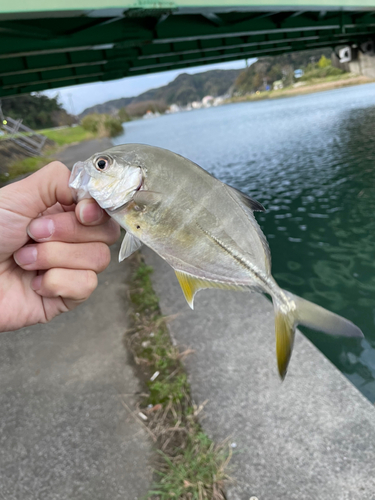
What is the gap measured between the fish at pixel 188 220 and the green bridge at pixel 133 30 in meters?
6.17

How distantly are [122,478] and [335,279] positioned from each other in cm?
482

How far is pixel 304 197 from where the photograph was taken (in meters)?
10.2

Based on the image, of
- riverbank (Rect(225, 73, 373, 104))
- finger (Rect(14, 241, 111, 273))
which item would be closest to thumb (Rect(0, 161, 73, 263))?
finger (Rect(14, 241, 111, 273))

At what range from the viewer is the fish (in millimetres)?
1482

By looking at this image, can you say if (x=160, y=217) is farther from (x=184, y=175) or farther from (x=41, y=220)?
(x=41, y=220)

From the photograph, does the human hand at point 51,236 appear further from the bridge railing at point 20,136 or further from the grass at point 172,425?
the bridge railing at point 20,136

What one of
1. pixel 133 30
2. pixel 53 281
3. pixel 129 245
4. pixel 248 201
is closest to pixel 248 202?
pixel 248 201

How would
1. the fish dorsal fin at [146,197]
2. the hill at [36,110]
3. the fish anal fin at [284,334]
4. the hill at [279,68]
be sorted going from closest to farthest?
the fish dorsal fin at [146,197]
the fish anal fin at [284,334]
the hill at [36,110]
the hill at [279,68]

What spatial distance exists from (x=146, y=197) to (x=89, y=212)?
0.42 metres

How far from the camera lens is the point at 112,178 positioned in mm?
1467

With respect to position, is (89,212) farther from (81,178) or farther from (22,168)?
(22,168)

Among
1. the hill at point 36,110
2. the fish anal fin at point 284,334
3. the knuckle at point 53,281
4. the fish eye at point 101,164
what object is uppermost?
the hill at point 36,110

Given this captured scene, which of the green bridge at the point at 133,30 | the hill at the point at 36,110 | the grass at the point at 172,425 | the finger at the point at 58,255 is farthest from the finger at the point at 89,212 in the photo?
the hill at the point at 36,110

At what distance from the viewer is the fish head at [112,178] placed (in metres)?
1.47
